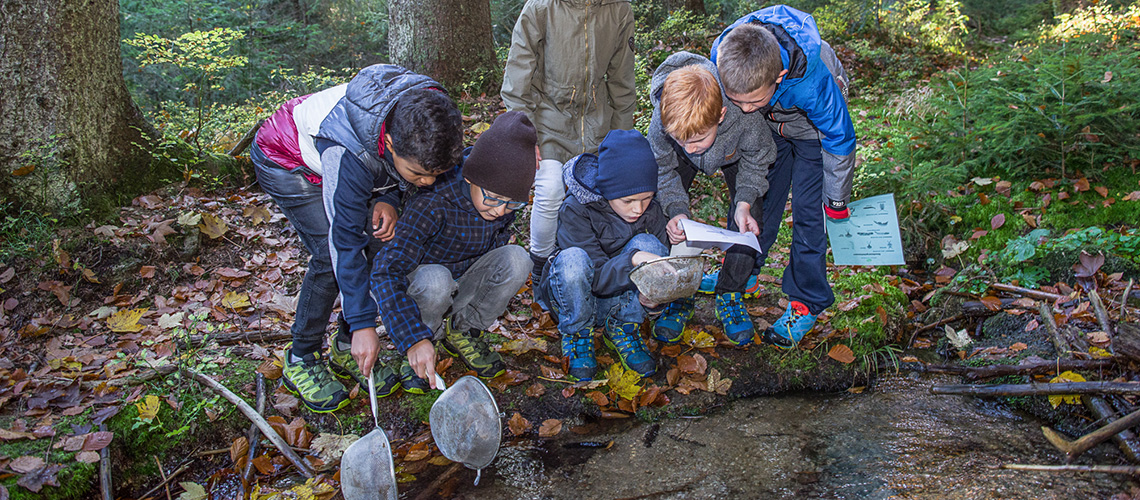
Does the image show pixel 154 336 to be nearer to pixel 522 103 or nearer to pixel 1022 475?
pixel 522 103

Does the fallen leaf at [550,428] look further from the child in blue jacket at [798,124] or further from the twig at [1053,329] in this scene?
the twig at [1053,329]

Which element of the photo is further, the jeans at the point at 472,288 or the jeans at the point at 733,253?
the jeans at the point at 733,253

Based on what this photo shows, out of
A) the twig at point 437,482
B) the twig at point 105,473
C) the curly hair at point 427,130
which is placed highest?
the curly hair at point 427,130

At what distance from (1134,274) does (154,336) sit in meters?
5.62

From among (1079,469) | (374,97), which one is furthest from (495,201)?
(1079,469)

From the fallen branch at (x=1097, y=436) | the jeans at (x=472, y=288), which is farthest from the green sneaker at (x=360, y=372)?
the fallen branch at (x=1097, y=436)

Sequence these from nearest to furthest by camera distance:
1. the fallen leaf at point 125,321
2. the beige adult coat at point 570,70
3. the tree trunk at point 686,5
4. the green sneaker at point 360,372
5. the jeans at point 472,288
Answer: the jeans at point 472,288, the green sneaker at point 360,372, the fallen leaf at point 125,321, the beige adult coat at point 570,70, the tree trunk at point 686,5

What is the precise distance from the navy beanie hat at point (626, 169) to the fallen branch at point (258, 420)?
1826 mm

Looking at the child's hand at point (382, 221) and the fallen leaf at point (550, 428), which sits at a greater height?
the child's hand at point (382, 221)

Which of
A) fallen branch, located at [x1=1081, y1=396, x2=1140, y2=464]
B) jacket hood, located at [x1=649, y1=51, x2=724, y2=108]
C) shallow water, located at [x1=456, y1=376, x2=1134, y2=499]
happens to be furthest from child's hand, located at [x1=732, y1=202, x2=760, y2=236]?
fallen branch, located at [x1=1081, y1=396, x2=1140, y2=464]

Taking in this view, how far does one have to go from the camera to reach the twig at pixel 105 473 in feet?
7.99

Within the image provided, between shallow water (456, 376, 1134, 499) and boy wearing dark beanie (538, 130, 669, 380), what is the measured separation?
0.50m

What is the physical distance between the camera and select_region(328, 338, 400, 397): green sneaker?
119 inches

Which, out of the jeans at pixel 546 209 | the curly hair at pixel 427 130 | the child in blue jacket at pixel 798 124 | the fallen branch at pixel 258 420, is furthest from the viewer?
the jeans at pixel 546 209
